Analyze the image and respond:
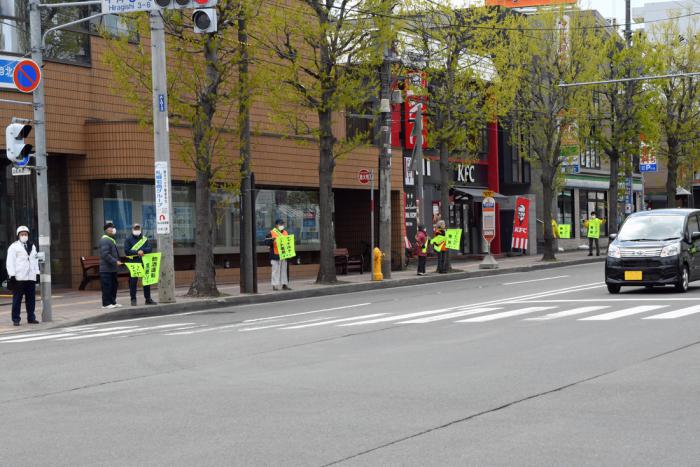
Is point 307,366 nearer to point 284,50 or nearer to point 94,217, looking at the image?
point 94,217

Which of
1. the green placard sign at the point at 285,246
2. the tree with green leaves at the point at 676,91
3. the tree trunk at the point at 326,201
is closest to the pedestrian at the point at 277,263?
the green placard sign at the point at 285,246

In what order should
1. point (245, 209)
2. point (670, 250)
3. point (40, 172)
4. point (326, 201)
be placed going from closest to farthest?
1. point (40, 172)
2. point (670, 250)
3. point (245, 209)
4. point (326, 201)

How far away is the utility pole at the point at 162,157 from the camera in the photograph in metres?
22.2

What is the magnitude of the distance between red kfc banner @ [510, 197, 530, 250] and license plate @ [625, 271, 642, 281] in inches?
876

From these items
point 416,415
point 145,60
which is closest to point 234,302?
point 145,60

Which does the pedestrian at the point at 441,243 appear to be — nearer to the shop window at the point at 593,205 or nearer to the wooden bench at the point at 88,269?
the wooden bench at the point at 88,269

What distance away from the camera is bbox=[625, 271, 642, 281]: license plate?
2150 centimetres

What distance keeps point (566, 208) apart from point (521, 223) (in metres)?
12.8

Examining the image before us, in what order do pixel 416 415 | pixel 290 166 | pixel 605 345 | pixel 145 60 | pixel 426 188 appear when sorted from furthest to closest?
pixel 426 188, pixel 290 166, pixel 145 60, pixel 605 345, pixel 416 415

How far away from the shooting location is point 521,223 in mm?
44781

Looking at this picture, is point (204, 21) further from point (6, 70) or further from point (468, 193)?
point (468, 193)

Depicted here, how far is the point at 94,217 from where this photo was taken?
27.7 m

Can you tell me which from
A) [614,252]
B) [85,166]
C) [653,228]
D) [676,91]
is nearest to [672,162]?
[676,91]

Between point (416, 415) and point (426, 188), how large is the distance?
114 ft
